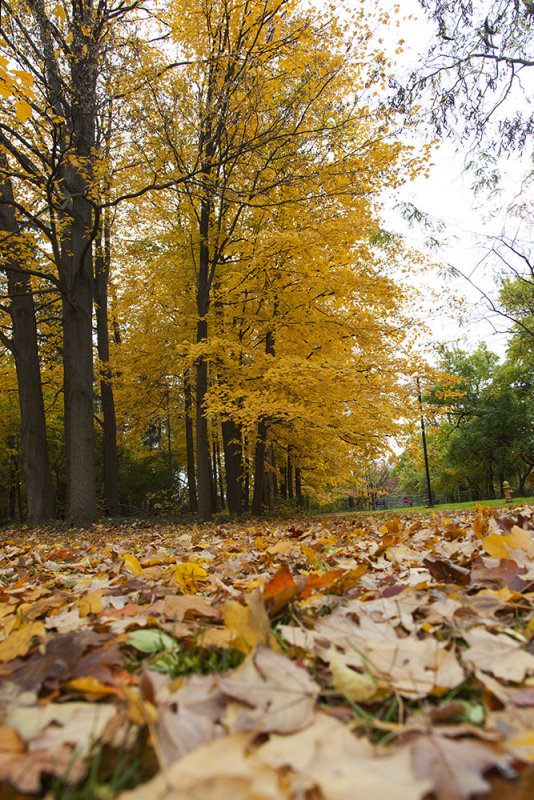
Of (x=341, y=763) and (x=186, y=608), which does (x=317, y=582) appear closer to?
(x=186, y=608)

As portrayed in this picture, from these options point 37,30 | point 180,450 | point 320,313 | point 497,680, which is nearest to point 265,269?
point 320,313

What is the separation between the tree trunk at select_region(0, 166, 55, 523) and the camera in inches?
382

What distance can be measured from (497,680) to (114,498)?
13073 millimetres

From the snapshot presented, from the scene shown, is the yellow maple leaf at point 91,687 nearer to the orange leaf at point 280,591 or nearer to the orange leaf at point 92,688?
the orange leaf at point 92,688

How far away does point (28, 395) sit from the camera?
9930mm

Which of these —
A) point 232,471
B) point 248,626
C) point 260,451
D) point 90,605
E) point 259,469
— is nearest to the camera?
point 248,626

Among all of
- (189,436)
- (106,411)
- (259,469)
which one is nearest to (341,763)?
(259,469)

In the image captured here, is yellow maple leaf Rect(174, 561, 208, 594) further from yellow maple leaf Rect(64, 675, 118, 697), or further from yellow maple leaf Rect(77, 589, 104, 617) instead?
yellow maple leaf Rect(64, 675, 118, 697)

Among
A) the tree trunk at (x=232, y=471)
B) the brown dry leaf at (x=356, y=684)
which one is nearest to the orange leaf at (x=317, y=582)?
the brown dry leaf at (x=356, y=684)

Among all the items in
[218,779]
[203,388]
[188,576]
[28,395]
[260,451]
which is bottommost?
[188,576]

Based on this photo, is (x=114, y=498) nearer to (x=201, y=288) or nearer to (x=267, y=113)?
(x=201, y=288)

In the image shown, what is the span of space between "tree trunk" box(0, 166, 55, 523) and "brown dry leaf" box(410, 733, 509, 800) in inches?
402

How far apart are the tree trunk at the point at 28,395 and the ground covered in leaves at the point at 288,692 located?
897 cm

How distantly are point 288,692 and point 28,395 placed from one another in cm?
1045
